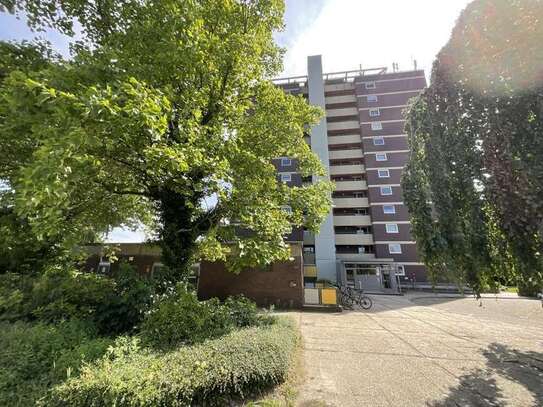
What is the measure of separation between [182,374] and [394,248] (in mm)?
30353

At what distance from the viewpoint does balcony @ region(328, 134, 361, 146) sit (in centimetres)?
3572

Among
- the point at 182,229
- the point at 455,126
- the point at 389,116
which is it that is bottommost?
the point at 182,229

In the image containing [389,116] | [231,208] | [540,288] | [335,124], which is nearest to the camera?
[540,288]

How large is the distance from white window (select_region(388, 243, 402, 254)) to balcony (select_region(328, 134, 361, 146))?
15446 mm

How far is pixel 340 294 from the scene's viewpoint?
15.5 m

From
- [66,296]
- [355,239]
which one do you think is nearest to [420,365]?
[66,296]

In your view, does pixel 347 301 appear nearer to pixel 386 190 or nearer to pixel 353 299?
pixel 353 299

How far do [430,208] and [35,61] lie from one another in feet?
33.7

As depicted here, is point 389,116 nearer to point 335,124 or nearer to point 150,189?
point 335,124

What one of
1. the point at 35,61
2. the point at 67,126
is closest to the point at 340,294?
the point at 67,126

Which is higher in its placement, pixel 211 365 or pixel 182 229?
pixel 182 229

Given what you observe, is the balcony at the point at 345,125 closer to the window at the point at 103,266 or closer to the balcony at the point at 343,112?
the balcony at the point at 343,112

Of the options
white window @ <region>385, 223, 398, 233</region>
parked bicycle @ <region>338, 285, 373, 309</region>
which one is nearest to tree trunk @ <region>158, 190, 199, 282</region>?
parked bicycle @ <region>338, 285, 373, 309</region>

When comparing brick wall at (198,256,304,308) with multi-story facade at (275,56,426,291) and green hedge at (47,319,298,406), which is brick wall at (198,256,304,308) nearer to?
green hedge at (47,319,298,406)
